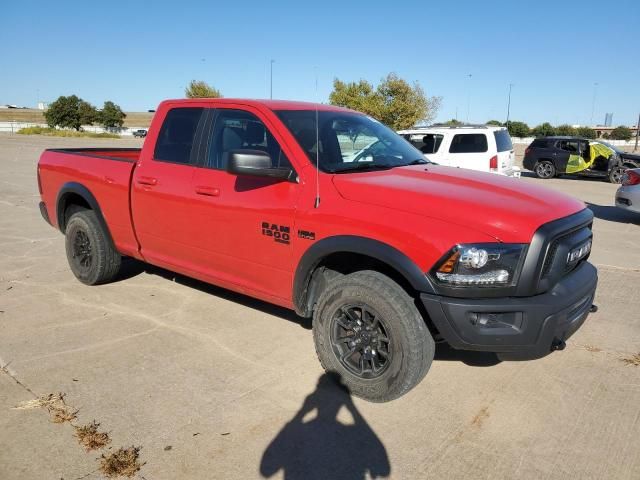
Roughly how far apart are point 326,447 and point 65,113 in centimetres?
8207

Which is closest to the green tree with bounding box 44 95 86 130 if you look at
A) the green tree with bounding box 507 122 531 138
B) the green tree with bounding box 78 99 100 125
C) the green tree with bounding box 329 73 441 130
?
the green tree with bounding box 78 99 100 125

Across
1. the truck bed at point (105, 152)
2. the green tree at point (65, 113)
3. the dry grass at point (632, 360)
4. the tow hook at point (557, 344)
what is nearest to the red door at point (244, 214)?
the tow hook at point (557, 344)

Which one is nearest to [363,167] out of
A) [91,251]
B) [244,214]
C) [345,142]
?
[345,142]

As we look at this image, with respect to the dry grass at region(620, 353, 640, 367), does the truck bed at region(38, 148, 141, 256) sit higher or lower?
higher

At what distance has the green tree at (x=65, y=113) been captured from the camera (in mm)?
73562

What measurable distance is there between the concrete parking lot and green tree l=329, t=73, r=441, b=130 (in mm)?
42727

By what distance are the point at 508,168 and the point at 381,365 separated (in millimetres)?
9841

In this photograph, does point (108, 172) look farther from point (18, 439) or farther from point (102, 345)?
point (18, 439)

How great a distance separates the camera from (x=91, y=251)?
5340 mm

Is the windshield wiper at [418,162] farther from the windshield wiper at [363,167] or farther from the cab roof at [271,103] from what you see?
the cab roof at [271,103]

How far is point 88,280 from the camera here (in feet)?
17.8

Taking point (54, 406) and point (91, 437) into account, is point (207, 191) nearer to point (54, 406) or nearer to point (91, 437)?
point (54, 406)

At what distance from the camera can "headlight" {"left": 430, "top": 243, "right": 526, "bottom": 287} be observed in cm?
282

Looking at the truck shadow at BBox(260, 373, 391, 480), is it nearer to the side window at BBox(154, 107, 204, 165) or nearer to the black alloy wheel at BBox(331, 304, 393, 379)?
the black alloy wheel at BBox(331, 304, 393, 379)
